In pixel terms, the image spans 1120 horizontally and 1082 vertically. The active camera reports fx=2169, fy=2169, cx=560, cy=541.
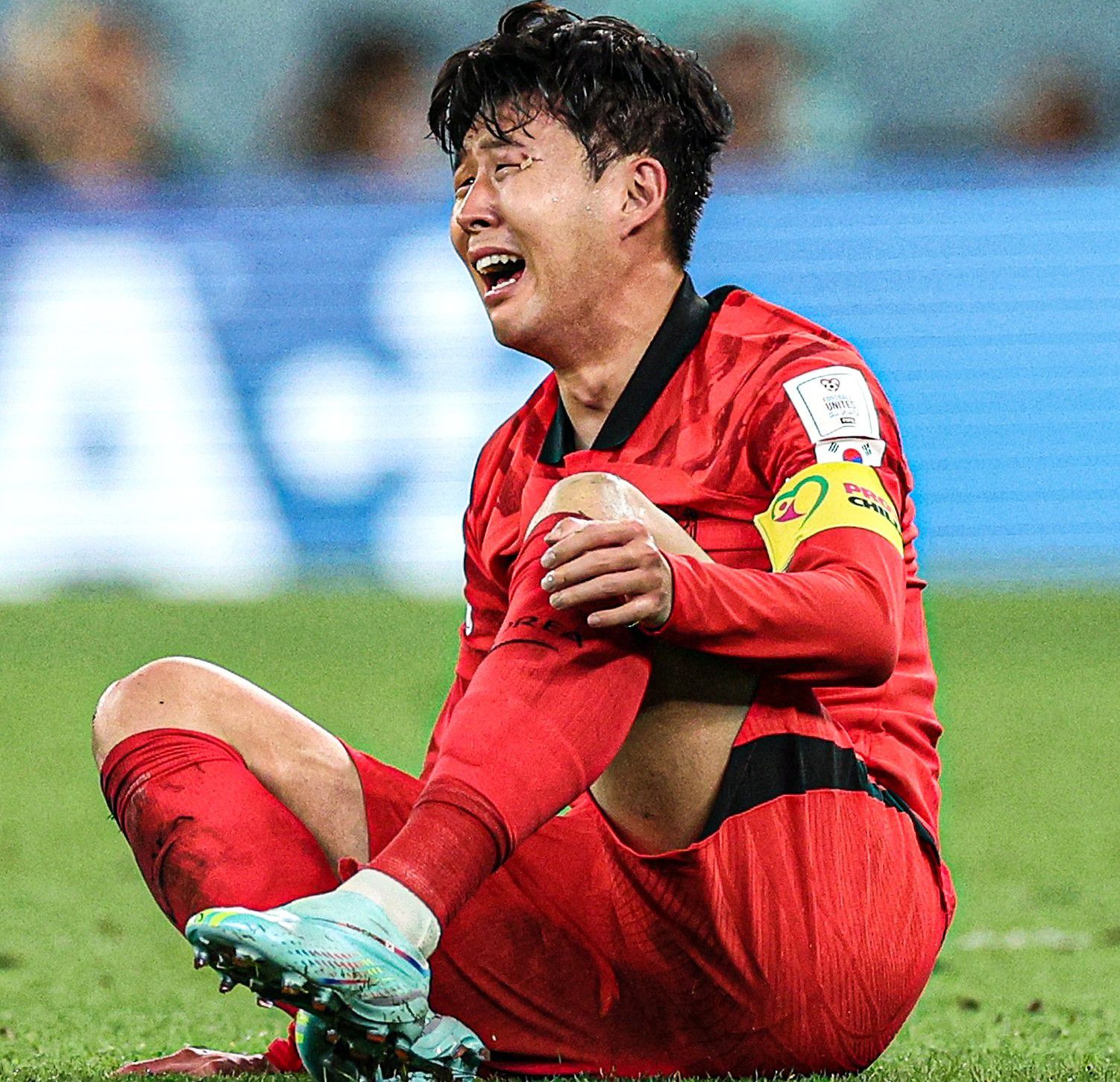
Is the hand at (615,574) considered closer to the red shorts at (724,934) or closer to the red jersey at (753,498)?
the red jersey at (753,498)

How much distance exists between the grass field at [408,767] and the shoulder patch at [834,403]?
2.42 feet

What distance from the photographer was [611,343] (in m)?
2.62

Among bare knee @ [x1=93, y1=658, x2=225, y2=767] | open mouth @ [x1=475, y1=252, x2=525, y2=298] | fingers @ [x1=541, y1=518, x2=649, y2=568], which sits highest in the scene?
open mouth @ [x1=475, y1=252, x2=525, y2=298]

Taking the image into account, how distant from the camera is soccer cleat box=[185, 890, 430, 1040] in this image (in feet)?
6.33

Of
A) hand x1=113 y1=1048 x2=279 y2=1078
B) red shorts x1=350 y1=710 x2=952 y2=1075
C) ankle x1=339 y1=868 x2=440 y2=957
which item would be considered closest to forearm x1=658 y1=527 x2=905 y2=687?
red shorts x1=350 y1=710 x2=952 y2=1075

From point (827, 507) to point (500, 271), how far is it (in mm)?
598

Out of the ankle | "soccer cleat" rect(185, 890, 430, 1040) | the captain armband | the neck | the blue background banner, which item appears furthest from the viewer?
the blue background banner

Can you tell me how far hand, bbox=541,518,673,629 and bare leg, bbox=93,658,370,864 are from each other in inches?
18.5

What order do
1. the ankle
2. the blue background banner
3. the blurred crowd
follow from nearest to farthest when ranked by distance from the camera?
the ankle
the blue background banner
the blurred crowd

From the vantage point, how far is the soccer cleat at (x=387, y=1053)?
2045mm

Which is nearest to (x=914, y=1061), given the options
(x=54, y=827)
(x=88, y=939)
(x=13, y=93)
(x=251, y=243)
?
(x=88, y=939)

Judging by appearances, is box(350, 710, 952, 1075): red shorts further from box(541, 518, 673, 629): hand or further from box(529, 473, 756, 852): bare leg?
box(541, 518, 673, 629): hand

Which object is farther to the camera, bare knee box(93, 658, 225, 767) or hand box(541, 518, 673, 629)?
bare knee box(93, 658, 225, 767)

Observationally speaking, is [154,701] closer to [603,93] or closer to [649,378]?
[649,378]
